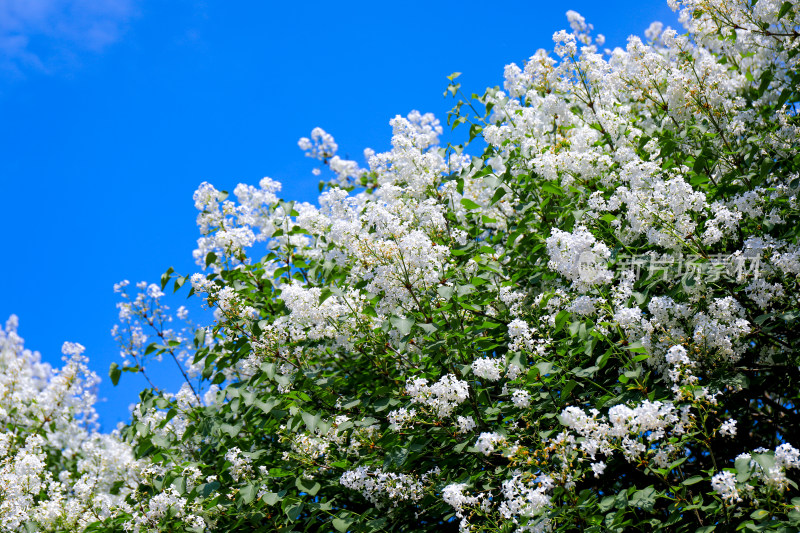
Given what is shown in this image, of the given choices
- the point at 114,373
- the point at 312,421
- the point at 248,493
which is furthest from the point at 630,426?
the point at 114,373

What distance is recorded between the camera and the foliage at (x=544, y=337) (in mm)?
4430

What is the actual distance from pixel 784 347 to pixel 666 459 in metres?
1.75

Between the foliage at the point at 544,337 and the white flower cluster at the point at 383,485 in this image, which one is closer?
the foliage at the point at 544,337

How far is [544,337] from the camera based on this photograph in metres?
5.41

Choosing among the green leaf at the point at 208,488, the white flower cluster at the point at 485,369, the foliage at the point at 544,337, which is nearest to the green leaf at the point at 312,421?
the foliage at the point at 544,337

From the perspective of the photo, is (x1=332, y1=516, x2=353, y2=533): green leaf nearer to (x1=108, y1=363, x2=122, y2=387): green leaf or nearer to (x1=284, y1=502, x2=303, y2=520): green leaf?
(x1=284, y1=502, x2=303, y2=520): green leaf

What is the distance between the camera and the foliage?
4430 millimetres

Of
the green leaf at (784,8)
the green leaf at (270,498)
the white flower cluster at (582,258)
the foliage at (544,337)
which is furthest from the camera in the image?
the green leaf at (784,8)

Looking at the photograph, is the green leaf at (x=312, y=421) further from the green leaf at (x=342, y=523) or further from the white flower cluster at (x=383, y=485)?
the green leaf at (x=342, y=523)

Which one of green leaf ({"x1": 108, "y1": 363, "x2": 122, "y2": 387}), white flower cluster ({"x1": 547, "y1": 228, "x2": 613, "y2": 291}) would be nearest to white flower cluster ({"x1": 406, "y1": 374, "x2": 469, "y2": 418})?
white flower cluster ({"x1": 547, "y1": 228, "x2": 613, "y2": 291})


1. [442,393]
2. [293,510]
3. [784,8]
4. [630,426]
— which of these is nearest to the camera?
[630,426]

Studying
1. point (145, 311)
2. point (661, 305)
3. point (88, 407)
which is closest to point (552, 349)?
point (661, 305)

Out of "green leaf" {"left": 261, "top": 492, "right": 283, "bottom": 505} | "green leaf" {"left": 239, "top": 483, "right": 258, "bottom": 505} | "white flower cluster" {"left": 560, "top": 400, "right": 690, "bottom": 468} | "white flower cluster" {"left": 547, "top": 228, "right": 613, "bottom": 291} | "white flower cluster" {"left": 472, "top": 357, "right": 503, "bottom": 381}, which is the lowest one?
"white flower cluster" {"left": 560, "top": 400, "right": 690, "bottom": 468}

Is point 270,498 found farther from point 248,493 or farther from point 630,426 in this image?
point 630,426
